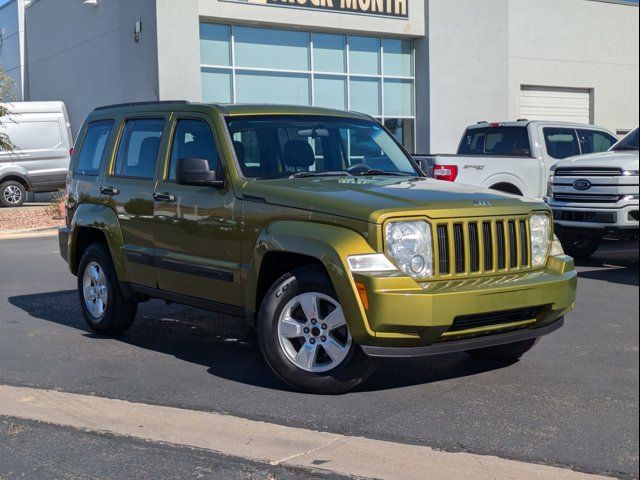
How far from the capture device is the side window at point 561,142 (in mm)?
14117

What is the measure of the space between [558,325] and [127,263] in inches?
137

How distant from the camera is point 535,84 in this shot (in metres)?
28.0

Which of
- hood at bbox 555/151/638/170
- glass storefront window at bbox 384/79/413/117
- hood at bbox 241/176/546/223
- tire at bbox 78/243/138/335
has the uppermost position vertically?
glass storefront window at bbox 384/79/413/117

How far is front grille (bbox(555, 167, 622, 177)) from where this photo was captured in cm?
1109

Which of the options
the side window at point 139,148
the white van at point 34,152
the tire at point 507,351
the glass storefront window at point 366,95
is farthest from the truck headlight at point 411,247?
the white van at point 34,152

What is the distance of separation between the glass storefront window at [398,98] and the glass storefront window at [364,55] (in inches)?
25.0

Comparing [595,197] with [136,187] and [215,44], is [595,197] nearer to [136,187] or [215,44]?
[136,187]

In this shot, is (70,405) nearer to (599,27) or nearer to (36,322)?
(36,322)

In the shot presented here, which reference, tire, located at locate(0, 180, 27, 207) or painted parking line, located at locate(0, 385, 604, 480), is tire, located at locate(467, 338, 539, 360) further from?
tire, located at locate(0, 180, 27, 207)

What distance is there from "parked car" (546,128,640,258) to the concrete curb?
1079 cm

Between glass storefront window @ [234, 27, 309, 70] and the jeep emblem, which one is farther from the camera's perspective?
glass storefront window @ [234, 27, 309, 70]

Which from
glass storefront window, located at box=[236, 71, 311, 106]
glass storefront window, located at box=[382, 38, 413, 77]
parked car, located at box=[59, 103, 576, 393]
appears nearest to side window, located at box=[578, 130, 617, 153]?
parked car, located at box=[59, 103, 576, 393]

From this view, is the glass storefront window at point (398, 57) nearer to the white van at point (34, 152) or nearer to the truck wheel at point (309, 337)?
the white van at point (34, 152)

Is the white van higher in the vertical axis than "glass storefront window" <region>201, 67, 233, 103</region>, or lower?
lower
